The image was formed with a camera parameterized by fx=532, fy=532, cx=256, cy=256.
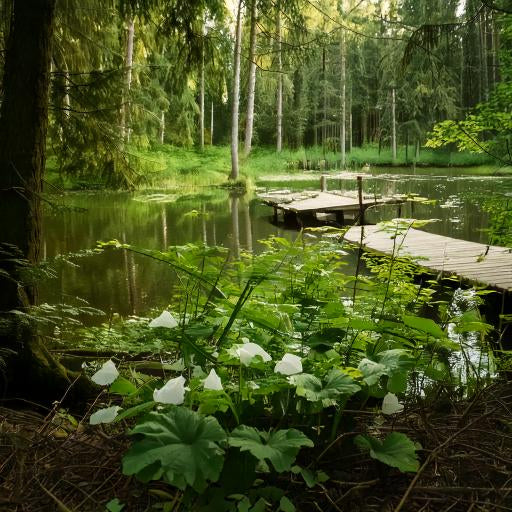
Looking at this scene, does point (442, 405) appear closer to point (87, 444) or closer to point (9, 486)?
point (87, 444)

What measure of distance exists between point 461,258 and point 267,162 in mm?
24657

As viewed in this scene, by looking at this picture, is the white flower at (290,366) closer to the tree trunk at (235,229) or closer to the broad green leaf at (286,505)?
the broad green leaf at (286,505)

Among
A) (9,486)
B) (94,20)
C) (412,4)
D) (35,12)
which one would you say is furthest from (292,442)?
(412,4)

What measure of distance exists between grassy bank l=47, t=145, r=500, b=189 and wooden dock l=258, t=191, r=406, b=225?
5.96m

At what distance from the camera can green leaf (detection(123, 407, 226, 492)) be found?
131 centimetres

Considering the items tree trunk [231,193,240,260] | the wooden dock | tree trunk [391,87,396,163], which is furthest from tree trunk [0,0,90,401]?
tree trunk [391,87,396,163]

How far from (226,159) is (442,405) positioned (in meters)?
28.2

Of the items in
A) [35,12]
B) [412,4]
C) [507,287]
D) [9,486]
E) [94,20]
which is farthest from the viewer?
[412,4]

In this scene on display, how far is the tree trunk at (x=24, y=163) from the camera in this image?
2941mm

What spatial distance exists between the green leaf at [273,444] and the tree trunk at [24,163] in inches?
73.5

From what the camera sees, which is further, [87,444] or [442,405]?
[442,405]

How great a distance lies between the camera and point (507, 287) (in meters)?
5.82

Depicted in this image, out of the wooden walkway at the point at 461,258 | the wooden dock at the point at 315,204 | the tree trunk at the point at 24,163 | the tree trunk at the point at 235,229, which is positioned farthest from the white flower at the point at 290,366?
the wooden dock at the point at 315,204

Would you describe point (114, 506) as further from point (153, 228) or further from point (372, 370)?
point (153, 228)
